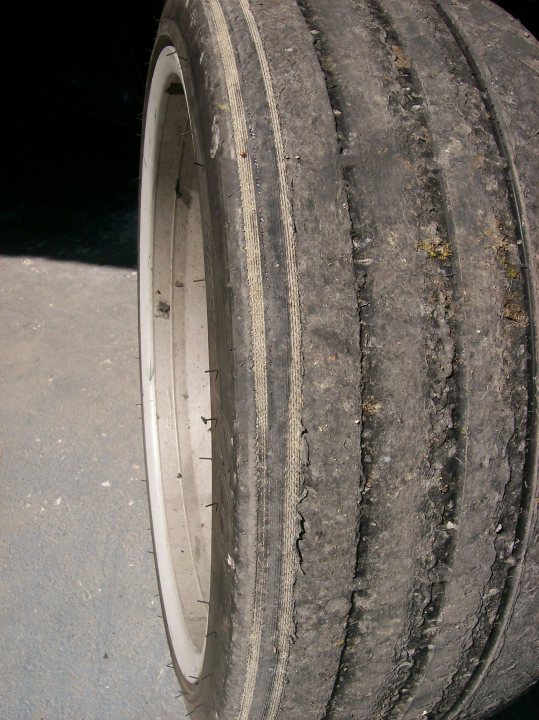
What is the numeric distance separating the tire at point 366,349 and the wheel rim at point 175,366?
496 mm

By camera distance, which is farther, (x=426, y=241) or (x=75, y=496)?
(x=75, y=496)

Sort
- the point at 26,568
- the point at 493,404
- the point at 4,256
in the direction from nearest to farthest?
the point at 493,404 < the point at 26,568 < the point at 4,256

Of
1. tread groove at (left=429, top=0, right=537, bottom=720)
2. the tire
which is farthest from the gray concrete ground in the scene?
tread groove at (left=429, top=0, right=537, bottom=720)

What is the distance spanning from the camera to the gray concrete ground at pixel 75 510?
1.71 metres

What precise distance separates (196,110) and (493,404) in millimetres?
544

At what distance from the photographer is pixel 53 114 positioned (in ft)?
10.8

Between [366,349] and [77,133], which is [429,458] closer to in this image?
[366,349]

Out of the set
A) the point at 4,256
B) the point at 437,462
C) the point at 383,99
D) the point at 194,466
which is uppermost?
the point at 383,99

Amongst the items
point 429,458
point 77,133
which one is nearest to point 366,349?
point 429,458

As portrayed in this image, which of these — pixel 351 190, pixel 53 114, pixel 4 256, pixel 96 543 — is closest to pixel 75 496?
pixel 96 543

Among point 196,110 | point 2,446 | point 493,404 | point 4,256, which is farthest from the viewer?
point 4,256

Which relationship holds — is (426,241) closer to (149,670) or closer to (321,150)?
(321,150)

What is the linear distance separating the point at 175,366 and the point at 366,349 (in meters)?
1.04

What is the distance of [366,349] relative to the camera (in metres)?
0.91
